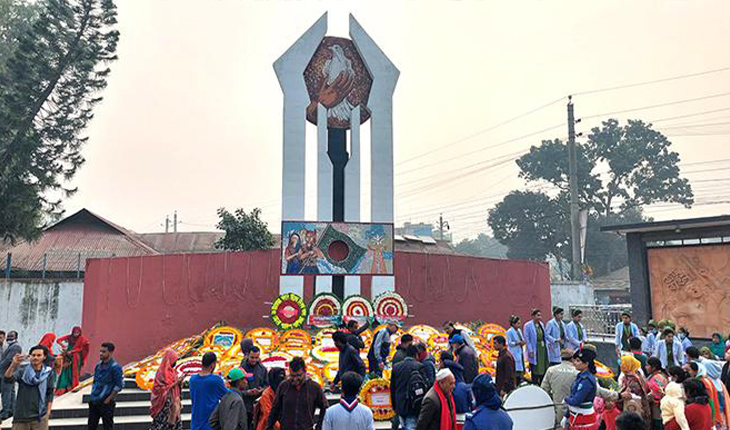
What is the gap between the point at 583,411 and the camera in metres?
5.29

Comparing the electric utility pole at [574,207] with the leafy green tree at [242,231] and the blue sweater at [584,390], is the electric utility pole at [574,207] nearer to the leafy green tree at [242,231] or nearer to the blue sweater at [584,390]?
the leafy green tree at [242,231]

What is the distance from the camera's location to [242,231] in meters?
18.4

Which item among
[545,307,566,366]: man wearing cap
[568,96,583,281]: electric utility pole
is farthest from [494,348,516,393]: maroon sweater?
[568,96,583,281]: electric utility pole

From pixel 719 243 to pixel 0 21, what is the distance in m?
26.5

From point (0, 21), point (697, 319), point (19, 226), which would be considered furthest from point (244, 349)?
point (0, 21)

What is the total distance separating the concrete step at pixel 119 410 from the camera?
26.6 ft

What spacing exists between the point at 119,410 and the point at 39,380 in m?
2.94

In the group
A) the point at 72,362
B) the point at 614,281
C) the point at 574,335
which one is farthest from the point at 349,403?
the point at 614,281

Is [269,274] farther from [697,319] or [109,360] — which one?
[697,319]

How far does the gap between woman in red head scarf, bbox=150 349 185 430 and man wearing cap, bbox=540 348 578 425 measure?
409 centimetres

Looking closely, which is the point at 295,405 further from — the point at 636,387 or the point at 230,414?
the point at 636,387

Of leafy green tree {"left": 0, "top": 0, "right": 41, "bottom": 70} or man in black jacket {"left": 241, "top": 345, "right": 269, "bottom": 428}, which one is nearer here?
man in black jacket {"left": 241, "top": 345, "right": 269, "bottom": 428}

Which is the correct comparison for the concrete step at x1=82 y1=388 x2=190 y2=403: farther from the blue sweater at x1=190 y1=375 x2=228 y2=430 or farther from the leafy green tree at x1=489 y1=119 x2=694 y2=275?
the leafy green tree at x1=489 y1=119 x2=694 y2=275

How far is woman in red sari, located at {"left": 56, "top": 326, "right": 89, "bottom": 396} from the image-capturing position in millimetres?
9703
